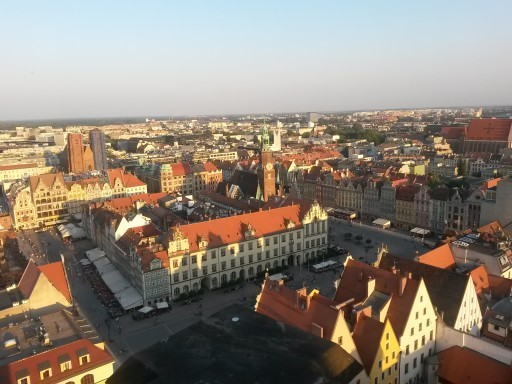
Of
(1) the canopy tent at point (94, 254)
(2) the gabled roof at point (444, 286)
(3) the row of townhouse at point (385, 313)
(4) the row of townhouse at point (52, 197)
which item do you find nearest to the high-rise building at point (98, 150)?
(4) the row of townhouse at point (52, 197)

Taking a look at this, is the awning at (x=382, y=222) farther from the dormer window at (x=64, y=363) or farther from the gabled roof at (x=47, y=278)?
the dormer window at (x=64, y=363)

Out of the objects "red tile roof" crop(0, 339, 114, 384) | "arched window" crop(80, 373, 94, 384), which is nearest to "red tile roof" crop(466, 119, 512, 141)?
"red tile roof" crop(0, 339, 114, 384)

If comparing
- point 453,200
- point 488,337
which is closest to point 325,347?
point 488,337

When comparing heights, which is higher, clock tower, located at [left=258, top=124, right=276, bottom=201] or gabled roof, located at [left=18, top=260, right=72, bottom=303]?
clock tower, located at [left=258, top=124, right=276, bottom=201]

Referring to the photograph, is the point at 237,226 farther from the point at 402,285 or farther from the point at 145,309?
the point at 402,285

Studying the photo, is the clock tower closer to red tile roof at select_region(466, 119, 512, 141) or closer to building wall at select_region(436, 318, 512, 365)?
building wall at select_region(436, 318, 512, 365)

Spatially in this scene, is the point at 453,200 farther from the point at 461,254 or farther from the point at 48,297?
the point at 48,297

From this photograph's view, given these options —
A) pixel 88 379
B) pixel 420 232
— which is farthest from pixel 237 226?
pixel 88 379
